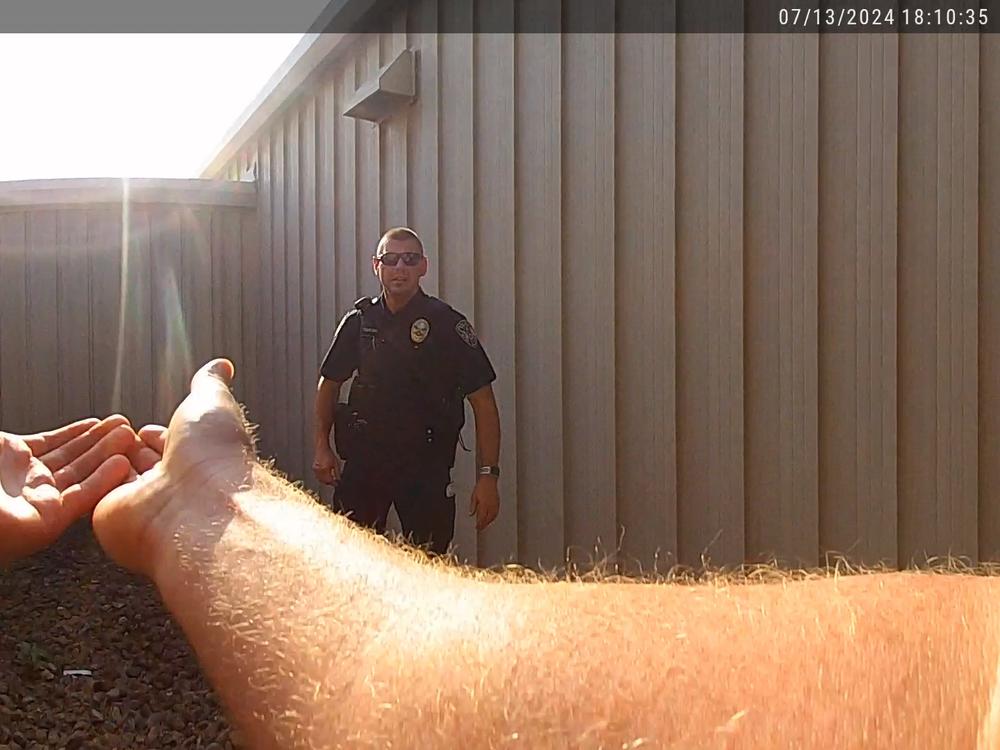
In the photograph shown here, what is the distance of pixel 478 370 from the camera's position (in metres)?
3.04

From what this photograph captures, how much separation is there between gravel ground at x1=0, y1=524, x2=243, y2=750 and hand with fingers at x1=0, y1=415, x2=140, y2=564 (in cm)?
40

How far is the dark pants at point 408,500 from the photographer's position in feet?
10.1

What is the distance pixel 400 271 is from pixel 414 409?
490mm

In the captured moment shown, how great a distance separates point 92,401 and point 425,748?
19.2ft

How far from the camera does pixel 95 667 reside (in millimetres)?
2432

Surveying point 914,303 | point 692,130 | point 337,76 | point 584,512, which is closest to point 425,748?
point 914,303

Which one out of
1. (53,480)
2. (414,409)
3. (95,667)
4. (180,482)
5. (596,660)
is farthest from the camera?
(414,409)

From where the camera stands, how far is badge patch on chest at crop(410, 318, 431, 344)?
10.0ft

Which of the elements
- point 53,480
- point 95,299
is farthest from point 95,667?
point 95,299

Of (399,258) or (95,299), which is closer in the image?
(399,258)

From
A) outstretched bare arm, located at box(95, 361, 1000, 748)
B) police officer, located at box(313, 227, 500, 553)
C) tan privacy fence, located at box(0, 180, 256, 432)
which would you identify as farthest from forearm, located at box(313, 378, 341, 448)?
tan privacy fence, located at box(0, 180, 256, 432)

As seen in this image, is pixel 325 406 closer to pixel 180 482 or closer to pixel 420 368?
pixel 420 368

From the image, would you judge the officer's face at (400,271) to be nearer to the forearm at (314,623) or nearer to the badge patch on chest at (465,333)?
the badge patch on chest at (465,333)

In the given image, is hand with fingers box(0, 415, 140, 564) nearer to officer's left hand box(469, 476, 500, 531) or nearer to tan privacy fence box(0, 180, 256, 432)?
officer's left hand box(469, 476, 500, 531)
